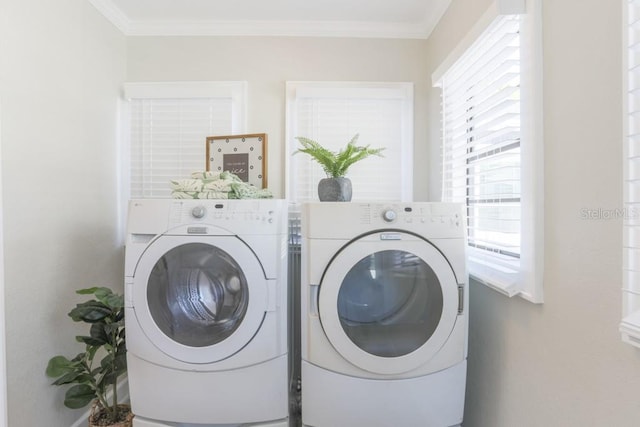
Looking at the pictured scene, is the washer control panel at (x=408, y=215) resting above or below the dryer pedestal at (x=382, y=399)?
above

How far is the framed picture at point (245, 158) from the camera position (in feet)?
6.31

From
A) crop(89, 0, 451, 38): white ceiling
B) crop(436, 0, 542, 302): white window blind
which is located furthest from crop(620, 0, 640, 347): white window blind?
crop(89, 0, 451, 38): white ceiling

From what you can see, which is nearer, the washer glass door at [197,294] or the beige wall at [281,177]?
the beige wall at [281,177]

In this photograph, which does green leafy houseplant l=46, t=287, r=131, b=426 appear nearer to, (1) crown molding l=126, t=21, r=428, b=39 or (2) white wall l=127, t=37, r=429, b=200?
(2) white wall l=127, t=37, r=429, b=200

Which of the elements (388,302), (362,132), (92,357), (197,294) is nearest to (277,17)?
(362,132)

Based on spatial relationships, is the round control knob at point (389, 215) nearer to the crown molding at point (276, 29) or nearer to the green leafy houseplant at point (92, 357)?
the green leafy houseplant at point (92, 357)

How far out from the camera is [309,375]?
1.24m

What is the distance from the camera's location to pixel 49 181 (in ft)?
4.74

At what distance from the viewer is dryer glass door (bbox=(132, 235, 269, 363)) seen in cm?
125

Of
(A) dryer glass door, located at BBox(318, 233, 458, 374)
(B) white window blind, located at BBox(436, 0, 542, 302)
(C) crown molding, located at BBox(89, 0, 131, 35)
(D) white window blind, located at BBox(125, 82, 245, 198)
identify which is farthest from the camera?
(D) white window blind, located at BBox(125, 82, 245, 198)

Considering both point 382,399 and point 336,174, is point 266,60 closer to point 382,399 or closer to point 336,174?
point 336,174

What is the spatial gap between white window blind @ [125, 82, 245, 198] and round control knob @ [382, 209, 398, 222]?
129 cm

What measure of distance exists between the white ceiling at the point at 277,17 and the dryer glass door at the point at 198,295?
1.50m

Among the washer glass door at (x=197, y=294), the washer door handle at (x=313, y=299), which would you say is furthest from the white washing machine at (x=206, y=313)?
the washer door handle at (x=313, y=299)
